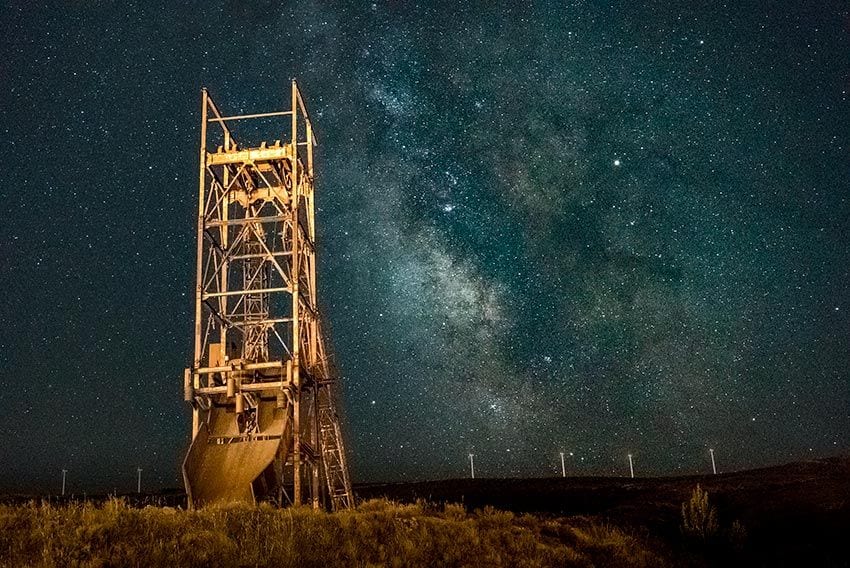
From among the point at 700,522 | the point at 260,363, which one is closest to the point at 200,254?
the point at 260,363

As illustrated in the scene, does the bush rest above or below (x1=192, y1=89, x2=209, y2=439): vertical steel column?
below

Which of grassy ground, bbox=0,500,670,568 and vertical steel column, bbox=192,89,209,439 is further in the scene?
vertical steel column, bbox=192,89,209,439

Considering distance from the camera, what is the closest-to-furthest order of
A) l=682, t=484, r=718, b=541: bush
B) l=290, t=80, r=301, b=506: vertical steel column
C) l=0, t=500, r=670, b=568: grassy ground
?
l=0, t=500, r=670, b=568: grassy ground < l=682, t=484, r=718, b=541: bush < l=290, t=80, r=301, b=506: vertical steel column

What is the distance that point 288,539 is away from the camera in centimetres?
1248

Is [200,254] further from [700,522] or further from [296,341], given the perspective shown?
[700,522]

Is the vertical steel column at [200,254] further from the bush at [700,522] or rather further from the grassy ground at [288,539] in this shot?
the bush at [700,522]

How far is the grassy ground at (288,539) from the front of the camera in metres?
10.7

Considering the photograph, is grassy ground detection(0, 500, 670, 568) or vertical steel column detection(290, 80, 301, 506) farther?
vertical steel column detection(290, 80, 301, 506)

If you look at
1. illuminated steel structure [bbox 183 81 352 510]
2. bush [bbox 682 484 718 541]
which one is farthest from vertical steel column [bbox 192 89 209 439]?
bush [bbox 682 484 718 541]

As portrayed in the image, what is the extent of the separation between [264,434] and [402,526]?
6672 millimetres

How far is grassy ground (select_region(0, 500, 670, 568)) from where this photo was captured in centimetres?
1073

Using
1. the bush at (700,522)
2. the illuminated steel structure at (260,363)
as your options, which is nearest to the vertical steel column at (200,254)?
the illuminated steel structure at (260,363)

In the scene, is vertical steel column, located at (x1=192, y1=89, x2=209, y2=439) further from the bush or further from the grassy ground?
the bush

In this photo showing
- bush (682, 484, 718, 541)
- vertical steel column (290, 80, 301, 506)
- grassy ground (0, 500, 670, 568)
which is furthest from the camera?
vertical steel column (290, 80, 301, 506)
